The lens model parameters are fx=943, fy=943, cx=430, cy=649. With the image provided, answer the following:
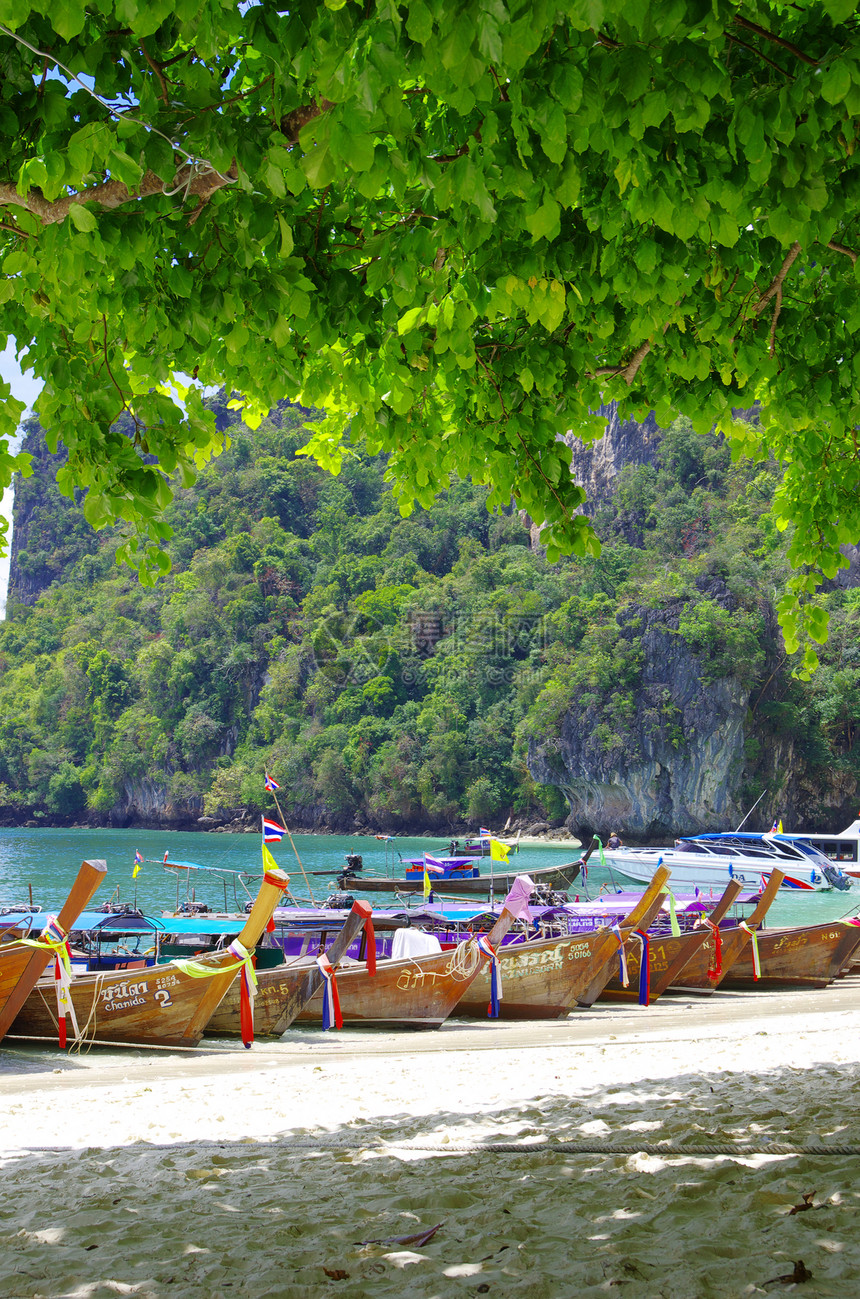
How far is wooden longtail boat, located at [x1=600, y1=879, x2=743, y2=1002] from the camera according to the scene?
1258cm

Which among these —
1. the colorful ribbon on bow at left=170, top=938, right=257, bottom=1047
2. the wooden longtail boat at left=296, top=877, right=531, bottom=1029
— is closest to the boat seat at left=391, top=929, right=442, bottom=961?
the wooden longtail boat at left=296, top=877, right=531, bottom=1029

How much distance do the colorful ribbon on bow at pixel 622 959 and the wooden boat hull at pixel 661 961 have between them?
110 mm

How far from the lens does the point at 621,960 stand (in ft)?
40.3

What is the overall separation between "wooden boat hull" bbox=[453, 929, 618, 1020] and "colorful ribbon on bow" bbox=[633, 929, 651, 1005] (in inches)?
46.1

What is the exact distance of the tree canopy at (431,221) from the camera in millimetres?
2264

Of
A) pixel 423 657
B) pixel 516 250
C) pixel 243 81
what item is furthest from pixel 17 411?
pixel 423 657

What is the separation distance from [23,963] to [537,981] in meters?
5.78

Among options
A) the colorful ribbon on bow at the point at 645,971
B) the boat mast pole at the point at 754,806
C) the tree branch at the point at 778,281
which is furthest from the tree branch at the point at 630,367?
the boat mast pole at the point at 754,806

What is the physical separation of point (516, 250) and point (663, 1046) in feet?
23.5

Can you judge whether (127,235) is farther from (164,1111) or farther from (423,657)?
(423,657)

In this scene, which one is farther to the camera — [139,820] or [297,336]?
[139,820]

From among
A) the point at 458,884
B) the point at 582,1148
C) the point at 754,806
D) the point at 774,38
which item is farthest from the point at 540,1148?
the point at 754,806

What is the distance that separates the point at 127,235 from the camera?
3068mm

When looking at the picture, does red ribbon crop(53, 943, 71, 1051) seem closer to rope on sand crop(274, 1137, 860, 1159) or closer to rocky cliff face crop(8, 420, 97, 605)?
rope on sand crop(274, 1137, 860, 1159)
